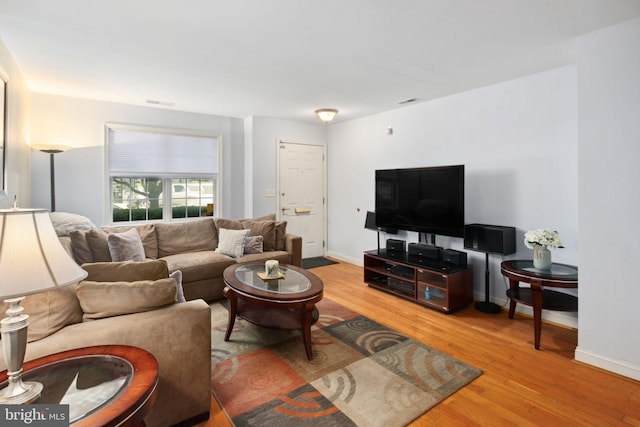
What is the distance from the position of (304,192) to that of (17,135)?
152 inches

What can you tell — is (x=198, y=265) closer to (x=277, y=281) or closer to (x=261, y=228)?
(x=261, y=228)

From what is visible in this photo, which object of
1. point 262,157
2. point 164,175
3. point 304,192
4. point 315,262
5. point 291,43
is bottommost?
point 315,262

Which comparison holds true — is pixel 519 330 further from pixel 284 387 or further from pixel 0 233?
pixel 0 233

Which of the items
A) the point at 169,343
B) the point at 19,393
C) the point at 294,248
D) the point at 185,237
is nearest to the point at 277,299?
the point at 169,343

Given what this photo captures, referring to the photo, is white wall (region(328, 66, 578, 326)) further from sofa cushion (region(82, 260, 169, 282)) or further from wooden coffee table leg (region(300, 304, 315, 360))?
sofa cushion (region(82, 260, 169, 282))

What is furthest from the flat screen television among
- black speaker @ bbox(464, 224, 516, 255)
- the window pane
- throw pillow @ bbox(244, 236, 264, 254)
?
the window pane

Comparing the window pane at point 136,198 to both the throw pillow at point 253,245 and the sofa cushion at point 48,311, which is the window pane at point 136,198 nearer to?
the throw pillow at point 253,245

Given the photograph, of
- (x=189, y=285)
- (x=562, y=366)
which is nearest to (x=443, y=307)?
(x=562, y=366)

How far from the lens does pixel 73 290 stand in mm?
1705

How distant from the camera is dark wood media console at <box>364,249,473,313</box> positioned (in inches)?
136

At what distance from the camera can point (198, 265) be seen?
12.1 feet

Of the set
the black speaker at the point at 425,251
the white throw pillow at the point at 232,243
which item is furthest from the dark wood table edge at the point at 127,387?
the black speaker at the point at 425,251

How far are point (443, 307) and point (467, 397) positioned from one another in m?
1.43

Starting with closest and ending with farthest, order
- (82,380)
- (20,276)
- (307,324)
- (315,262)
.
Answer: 1. (20,276)
2. (82,380)
3. (307,324)
4. (315,262)
